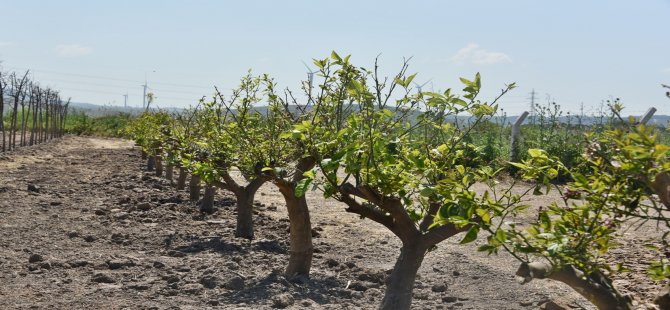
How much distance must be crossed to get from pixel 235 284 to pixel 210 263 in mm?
882

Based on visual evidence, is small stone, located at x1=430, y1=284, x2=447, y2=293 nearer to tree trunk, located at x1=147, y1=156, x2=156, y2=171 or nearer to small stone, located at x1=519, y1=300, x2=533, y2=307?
small stone, located at x1=519, y1=300, x2=533, y2=307

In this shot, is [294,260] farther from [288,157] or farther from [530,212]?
[530,212]

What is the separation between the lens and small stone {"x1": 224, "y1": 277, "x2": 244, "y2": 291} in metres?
5.88

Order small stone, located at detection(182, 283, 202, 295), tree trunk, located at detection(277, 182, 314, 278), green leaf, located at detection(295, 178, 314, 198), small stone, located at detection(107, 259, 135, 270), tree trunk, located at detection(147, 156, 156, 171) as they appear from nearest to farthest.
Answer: green leaf, located at detection(295, 178, 314, 198)
small stone, located at detection(182, 283, 202, 295)
tree trunk, located at detection(277, 182, 314, 278)
small stone, located at detection(107, 259, 135, 270)
tree trunk, located at detection(147, 156, 156, 171)

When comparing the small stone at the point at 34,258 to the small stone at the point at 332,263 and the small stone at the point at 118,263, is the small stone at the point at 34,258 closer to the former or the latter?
the small stone at the point at 118,263

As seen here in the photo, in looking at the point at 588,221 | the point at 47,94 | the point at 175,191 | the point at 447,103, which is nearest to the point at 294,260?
the point at 447,103

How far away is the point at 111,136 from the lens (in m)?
34.9

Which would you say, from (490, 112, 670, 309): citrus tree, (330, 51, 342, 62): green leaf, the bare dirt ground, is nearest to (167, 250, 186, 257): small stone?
the bare dirt ground

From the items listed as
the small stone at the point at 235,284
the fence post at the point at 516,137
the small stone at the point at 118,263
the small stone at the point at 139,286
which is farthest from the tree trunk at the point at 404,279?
the fence post at the point at 516,137

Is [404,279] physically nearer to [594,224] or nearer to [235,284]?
[594,224]

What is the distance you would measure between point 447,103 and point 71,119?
4243 cm

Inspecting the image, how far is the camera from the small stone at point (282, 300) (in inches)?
212

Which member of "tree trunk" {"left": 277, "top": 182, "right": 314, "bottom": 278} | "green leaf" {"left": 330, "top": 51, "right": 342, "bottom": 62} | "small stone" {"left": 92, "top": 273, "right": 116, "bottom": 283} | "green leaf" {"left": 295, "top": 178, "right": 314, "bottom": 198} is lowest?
"small stone" {"left": 92, "top": 273, "right": 116, "bottom": 283}

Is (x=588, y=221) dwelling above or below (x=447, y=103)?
below
